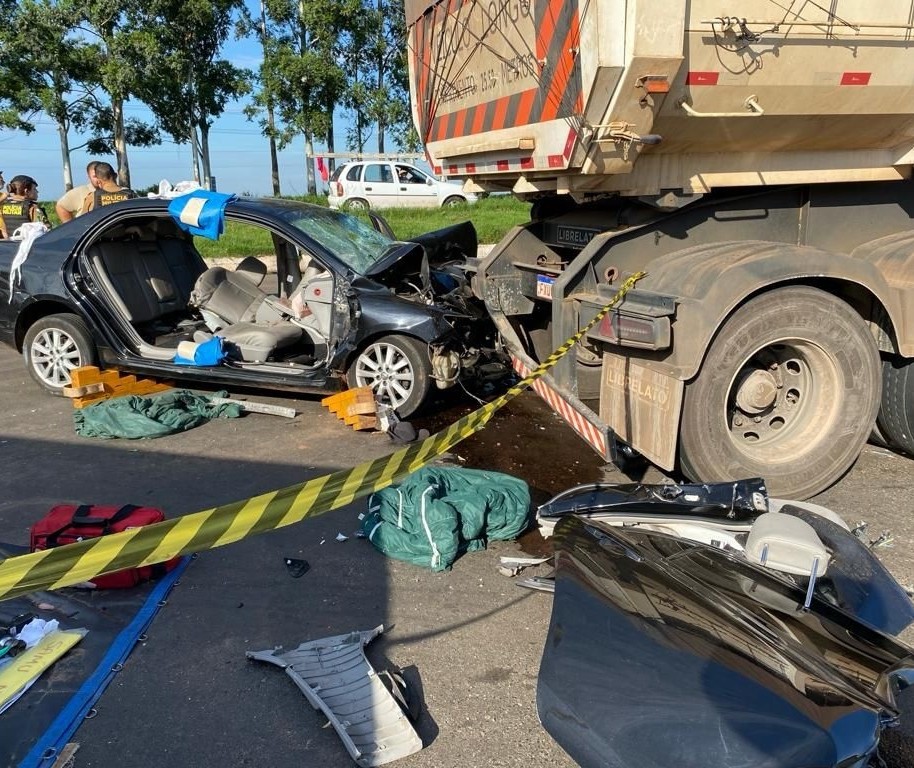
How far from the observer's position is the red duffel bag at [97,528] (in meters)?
3.49

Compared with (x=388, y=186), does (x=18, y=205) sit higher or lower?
lower

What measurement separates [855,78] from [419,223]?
14.8 m

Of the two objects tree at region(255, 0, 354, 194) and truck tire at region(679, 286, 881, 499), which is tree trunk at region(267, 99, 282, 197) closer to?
tree at region(255, 0, 354, 194)

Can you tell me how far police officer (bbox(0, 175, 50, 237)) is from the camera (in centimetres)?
901

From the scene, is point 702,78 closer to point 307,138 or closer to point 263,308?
point 263,308

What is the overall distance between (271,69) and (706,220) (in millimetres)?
27138

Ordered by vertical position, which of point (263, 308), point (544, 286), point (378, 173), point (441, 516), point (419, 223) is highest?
point (378, 173)

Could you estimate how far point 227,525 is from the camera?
2.35m

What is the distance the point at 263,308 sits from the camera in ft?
22.2

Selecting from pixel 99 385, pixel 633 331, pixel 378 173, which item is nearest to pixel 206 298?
pixel 99 385

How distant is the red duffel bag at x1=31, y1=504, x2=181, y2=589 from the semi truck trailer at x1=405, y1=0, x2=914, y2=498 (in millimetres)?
2285

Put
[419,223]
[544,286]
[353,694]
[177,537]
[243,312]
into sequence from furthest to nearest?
1. [419,223]
2. [243,312]
3. [544,286]
4. [353,694]
5. [177,537]

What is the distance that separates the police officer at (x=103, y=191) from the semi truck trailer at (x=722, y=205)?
4828 mm

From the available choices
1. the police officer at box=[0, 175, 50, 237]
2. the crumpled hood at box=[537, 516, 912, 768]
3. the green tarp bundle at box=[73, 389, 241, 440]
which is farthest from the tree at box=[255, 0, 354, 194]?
the crumpled hood at box=[537, 516, 912, 768]
